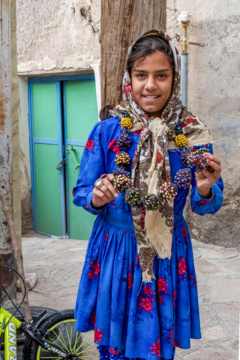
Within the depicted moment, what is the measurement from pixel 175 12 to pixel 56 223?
12.7ft

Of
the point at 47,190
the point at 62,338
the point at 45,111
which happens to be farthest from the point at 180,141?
the point at 47,190

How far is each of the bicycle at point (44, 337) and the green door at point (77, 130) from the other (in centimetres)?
374

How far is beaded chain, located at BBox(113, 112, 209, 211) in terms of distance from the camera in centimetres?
161

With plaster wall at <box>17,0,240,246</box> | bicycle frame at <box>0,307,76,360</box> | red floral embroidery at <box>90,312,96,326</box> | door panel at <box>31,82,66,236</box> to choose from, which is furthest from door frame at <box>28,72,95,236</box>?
red floral embroidery at <box>90,312,96,326</box>

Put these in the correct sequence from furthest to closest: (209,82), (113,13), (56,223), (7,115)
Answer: (56,223)
(209,82)
(7,115)
(113,13)

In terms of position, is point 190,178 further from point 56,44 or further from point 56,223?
point 56,223

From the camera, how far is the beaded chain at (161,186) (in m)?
1.61

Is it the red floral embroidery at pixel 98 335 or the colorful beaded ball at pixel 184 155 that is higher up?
the colorful beaded ball at pixel 184 155

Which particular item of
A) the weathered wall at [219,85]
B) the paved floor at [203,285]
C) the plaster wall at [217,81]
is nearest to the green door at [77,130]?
the plaster wall at [217,81]

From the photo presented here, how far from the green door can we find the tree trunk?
10.7ft

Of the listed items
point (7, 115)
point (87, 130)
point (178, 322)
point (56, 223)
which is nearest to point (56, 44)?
point (87, 130)

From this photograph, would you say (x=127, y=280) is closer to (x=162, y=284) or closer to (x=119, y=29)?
(x=162, y=284)

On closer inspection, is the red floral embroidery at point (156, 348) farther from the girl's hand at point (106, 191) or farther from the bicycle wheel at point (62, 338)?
the bicycle wheel at point (62, 338)

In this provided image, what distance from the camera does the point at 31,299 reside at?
361 centimetres
